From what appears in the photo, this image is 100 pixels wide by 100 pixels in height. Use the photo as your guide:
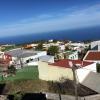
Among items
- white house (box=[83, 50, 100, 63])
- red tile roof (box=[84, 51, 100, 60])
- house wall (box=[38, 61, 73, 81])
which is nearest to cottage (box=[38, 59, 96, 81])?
house wall (box=[38, 61, 73, 81])

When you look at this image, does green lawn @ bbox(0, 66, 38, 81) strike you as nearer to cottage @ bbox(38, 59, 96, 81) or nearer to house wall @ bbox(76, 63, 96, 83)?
cottage @ bbox(38, 59, 96, 81)

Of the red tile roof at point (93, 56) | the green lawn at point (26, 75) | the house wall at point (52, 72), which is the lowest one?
the green lawn at point (26, 75)

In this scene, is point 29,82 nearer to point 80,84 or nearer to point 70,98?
point 80,84

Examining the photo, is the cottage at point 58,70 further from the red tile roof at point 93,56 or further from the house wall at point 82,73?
the red tile roof at point 93,56

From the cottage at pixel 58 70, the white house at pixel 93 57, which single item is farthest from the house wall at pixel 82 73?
the white house at pixel 93 57

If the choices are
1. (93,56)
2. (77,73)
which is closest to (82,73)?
(77,73)

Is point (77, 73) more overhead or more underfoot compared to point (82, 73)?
more overhead

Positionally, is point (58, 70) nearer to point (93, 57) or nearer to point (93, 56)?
point (93, 57)

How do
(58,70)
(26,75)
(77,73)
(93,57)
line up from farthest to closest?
(93,57), (26,75), (58,70), (77,73)

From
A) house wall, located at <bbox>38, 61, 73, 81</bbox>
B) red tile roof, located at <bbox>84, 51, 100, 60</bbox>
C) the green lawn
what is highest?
red tile roof, located at <bbox>84, 51, 100, 60</bbox>
